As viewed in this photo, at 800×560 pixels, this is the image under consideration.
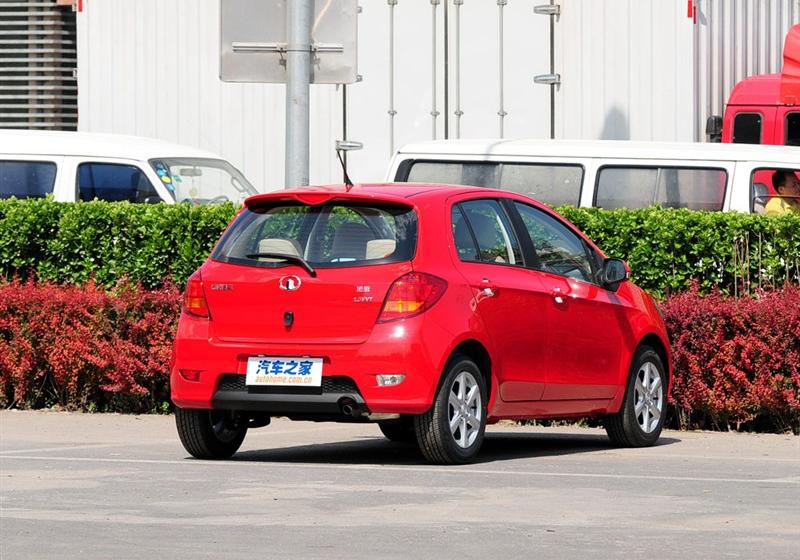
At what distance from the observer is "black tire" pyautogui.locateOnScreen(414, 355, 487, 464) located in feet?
34.6

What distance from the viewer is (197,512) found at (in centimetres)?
898

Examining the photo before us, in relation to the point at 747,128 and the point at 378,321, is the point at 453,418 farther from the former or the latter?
the point at 747,128

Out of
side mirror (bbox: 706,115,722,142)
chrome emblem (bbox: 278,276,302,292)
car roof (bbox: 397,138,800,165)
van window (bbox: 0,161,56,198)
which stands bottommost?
chrome emblem (bbox: 278,276,302,292)

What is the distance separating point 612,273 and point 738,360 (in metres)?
1.84

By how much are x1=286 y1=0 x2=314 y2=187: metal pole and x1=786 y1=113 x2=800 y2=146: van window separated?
861 centimetres

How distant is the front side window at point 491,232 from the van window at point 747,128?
32.1 feet

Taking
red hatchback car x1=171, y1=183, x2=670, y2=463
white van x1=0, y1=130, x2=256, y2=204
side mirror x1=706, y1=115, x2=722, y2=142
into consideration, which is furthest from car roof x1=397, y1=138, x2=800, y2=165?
red hatchback car x1=171, y1=183, x2=670, y2=463

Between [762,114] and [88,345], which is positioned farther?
[762,114]

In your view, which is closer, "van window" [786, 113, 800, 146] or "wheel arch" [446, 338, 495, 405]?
"wheel arch" [446, 338, 495, 405]

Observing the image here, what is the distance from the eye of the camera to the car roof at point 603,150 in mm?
16891

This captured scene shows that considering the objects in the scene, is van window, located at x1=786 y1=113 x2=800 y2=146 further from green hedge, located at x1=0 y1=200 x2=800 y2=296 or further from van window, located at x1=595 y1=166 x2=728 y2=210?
green hedge, located at x1=0 y1=200 x2=800 y2=296

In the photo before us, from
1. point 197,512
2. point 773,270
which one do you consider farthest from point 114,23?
point 197,512

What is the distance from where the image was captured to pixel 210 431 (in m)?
11.2

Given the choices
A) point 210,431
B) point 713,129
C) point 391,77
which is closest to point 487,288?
point 210,431
